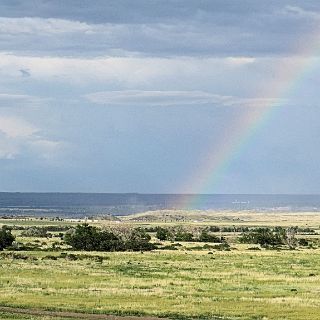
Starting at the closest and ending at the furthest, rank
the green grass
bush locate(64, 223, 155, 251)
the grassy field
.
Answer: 1. the grassy field
2. the green grass
3. bush locate(64, 223, 155, 251)

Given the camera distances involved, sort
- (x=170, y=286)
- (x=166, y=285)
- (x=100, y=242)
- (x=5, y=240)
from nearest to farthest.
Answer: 1. (x=170, y=286)
2. (x=166, y=285)
3. (x=5, y=240)
4. (x=100, y=242)

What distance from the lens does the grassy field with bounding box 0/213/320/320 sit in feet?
146

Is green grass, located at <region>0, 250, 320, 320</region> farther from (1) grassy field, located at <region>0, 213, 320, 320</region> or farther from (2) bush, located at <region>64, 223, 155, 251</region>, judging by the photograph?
(2) bush, located at <region>64, 223, 155, 251</region>

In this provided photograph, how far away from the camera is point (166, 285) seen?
192ft

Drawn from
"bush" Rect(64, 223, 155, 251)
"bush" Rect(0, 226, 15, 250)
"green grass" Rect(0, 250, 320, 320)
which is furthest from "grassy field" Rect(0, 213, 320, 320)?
"bush" Rect(64, 223, 155, 251)

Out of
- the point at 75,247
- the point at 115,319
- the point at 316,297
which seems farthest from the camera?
the point at 75,247

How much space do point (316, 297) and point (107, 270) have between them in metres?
24.9

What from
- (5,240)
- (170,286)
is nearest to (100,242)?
(5,240)

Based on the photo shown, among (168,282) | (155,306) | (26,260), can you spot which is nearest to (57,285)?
(168,282)

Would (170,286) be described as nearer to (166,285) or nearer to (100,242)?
(166,285)

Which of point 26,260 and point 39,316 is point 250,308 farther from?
point 26,260

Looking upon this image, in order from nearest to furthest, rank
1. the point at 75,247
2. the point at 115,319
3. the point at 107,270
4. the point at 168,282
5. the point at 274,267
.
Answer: the point at 115,319 < the point at 168,282 < the point at 107,270 < the point at 274,267 < the point at 75,247

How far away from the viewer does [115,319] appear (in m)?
40.4

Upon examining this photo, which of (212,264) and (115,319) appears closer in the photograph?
(115,319)
